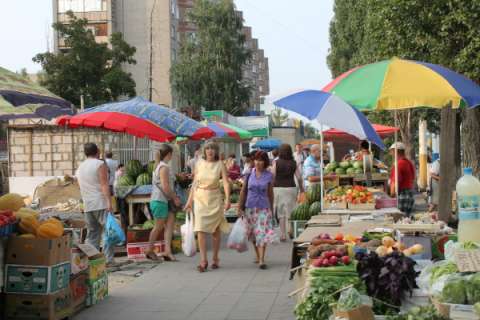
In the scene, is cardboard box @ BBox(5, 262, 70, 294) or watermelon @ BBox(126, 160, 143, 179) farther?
watermelon @ BBox(126, 160, 143, 179)

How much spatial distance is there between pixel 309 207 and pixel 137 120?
11.8ft

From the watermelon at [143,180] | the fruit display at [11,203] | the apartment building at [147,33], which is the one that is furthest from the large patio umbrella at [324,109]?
the apartment building at [147,33]

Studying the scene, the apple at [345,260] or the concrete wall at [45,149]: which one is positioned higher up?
the concrete wall at [45,149]

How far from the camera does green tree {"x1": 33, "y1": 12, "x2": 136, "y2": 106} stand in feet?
136

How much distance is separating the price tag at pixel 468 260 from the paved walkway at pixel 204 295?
2946 millimetres

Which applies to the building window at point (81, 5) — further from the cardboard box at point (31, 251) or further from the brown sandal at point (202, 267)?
the cardboard box at point (31, 251)

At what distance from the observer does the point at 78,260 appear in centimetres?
802

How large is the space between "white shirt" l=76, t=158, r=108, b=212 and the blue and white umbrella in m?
3.16

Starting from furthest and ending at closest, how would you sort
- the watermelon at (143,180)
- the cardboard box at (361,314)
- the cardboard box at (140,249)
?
the watermelon at (143,180) < the cardboard box at (140,249) < the cardboard box at (361,314)

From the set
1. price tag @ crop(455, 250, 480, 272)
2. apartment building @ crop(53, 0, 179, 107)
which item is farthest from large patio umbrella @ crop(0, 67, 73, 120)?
apartment building @ crop(53, 0, 179, 107)

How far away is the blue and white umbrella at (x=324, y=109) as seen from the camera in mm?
8578

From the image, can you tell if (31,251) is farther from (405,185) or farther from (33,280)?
(405,185)

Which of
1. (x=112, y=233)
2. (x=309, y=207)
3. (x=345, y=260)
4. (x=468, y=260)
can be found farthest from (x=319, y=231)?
(x=309, y=207)

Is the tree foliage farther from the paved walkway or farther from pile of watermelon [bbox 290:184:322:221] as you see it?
the paved walkway
